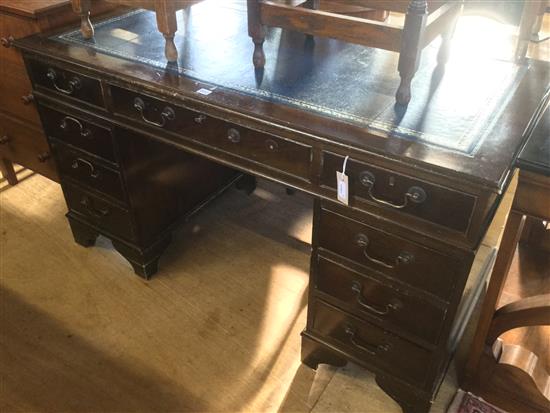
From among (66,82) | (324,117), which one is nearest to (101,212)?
(66,82)

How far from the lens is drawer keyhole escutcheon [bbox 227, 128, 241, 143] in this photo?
3.85 feet

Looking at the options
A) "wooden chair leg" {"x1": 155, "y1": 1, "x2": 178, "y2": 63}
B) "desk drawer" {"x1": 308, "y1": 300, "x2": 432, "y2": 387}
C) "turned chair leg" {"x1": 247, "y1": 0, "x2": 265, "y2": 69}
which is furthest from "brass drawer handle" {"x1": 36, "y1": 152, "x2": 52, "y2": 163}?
"desk drawer" {"x1": 308, "y1": 300, "x2": 432, "y2": 387}

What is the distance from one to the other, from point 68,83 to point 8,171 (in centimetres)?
100

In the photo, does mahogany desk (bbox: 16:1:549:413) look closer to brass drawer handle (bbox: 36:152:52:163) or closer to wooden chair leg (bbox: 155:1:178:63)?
wooden chair leg (bbox: 155:1:178:63)

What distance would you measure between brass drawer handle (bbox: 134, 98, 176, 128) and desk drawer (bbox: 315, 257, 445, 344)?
1.69ft

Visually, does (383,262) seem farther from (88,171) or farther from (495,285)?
(88,171)

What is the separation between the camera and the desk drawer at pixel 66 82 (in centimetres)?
141

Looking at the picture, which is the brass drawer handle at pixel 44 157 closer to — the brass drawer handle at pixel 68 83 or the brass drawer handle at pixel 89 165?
the brass drawer handle at pixel 89 165

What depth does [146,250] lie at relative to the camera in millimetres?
1772

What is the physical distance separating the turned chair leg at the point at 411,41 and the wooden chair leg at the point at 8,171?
5.98 ft

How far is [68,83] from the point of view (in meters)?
1.46

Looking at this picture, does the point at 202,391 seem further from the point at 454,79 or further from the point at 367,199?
the point at 454,79

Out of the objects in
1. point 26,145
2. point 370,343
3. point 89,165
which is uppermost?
point 89,165

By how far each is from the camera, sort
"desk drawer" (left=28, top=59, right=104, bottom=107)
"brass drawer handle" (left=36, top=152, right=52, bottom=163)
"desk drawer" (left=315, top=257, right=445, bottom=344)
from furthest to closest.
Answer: "brass drawer handle" (left=36, top=152, right=52, bottom=163)
"desk drawer" (left=28, top=59, right=104, bottom=107)
"desk drawer" (left=315, top=257, right=445, bottom=344)
